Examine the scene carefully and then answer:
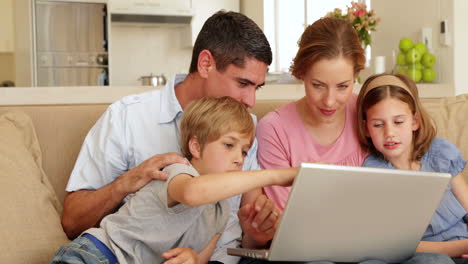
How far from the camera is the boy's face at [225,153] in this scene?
1370 millimetres

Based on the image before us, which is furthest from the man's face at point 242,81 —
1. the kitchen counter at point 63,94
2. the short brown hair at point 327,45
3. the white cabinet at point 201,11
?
the white cabinet at point 201,11

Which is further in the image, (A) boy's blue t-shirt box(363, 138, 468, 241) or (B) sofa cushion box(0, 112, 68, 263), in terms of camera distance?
(A) boy's blue t-shirt box(363, 138, 468, 241)

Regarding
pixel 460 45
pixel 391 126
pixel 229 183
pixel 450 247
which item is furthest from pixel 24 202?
pixel 460 45

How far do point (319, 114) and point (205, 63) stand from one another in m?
0.37

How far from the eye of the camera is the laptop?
106 centimetres

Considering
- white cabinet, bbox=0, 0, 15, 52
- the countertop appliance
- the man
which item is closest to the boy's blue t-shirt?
the man

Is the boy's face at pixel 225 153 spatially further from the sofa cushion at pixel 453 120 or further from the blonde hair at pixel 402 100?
the sofa cushion at pixel 453 120

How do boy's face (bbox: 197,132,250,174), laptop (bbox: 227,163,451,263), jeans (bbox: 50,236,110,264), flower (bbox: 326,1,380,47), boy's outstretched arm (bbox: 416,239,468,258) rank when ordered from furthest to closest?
flower (bbox: 326,1,380,47) < boy's outstretched arm (bbox: 416,239,468,258) < boy's face (bbox: 197,132,250,174) < jeans (bbox: 50,236,110,264) < laptop (bbox: 227,163,451,263)

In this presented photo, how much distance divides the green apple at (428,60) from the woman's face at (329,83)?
4.96 feet

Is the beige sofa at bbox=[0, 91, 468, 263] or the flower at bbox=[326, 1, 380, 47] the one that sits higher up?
the flower at bbox=[326, 1, 380, 47]

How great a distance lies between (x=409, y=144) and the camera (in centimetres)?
168

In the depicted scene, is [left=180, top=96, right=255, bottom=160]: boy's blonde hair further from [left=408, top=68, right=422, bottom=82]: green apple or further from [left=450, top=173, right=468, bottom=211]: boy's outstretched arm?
[left=408, top=68, right=422, bottom=82]: green apple

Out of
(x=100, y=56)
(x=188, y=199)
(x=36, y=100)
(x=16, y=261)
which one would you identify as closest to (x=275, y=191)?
(x=188, y=199)

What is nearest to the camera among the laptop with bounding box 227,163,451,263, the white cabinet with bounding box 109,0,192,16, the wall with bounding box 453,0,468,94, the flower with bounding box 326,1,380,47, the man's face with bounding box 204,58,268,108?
the laptop with bounding box 227,163,451,263
